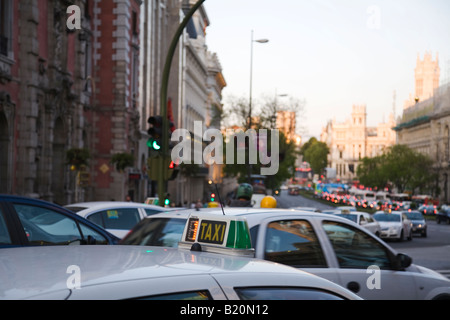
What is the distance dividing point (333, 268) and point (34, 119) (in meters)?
20.6

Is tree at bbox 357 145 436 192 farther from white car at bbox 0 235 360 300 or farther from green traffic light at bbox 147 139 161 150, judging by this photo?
white car at bbox 0 235 360 300

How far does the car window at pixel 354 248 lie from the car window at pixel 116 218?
289 inches

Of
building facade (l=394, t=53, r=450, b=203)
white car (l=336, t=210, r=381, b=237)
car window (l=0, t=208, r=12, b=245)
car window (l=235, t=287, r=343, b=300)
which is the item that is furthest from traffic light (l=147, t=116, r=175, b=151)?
building facade (l=394, t=53, r=450, b=203)

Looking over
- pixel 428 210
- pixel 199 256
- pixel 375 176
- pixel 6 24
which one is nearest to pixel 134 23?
pixel 6 24

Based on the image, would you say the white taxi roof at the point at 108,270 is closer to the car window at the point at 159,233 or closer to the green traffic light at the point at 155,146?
the car window at the point at 159,233

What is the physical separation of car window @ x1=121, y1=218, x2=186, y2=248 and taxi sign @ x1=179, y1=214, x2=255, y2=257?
3.27 m

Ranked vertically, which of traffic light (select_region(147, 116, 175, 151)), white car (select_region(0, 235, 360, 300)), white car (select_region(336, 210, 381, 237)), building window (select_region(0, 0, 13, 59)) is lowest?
white car (select_region(336, 210, 381, 237))

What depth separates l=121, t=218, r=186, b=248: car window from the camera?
8.00 m

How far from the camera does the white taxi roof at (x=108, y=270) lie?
9.19ft

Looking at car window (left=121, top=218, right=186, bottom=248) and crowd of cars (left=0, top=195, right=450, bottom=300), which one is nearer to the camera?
crowd of cars (left=0, top=195, right=450, bottom=300)

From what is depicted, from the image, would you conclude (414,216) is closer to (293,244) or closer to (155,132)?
(155,132)

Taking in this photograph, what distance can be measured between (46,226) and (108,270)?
19.5 feet

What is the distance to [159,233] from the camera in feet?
26.7

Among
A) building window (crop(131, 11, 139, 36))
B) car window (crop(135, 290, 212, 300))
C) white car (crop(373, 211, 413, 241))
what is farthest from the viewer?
building window (crop(131, 11, 139, 36))
